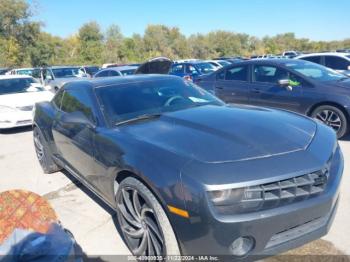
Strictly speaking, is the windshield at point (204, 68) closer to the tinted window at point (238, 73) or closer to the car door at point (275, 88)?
the tinted window at point (238, 73)

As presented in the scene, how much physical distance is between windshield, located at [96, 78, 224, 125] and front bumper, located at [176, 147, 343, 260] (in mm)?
1406

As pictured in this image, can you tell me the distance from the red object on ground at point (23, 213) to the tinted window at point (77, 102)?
114cm

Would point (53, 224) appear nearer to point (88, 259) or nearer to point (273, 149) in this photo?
point (88, 259)

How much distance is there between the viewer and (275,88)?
6301 millimetres

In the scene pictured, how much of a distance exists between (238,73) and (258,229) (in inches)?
219

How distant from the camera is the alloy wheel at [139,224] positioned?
2.31 metres

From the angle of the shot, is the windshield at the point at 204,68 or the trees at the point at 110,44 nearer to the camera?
the windshield at the point at 204,68

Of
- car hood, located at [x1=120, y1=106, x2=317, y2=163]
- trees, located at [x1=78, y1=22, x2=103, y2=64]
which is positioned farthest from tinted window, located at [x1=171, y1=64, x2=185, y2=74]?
trees, located at [x1=78, y1=22, x2=103, y2=64]

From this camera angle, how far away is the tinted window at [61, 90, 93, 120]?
332 centimetres

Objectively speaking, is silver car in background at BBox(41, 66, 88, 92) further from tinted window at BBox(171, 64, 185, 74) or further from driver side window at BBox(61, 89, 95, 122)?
driver side window at BBox(61, 89, 95, 122)

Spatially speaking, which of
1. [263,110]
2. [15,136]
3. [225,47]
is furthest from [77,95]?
[225,47]

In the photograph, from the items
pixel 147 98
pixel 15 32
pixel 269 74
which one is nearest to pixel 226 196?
pixel 147 98

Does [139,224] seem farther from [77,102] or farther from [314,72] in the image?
[314,72]

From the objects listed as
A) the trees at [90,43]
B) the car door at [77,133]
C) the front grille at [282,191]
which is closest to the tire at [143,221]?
the front grille at [282,191]
